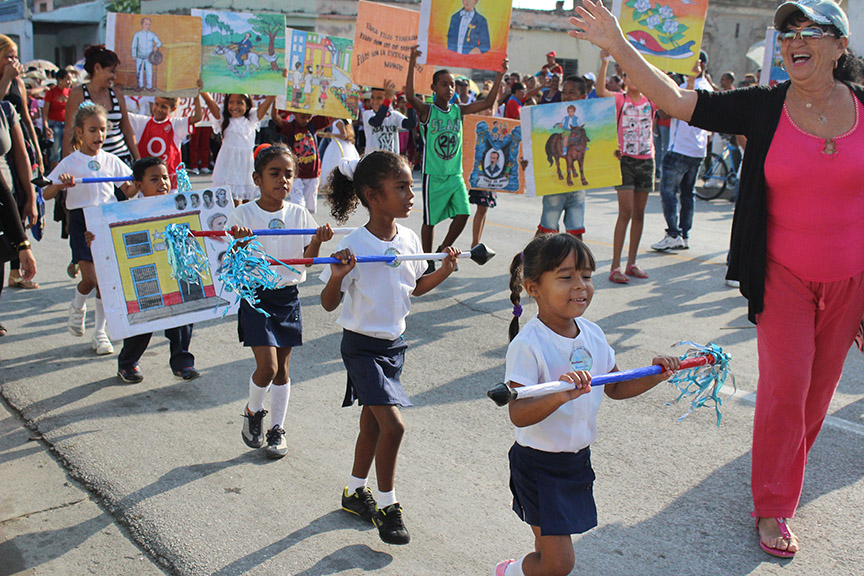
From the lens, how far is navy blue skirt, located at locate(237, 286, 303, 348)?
4.46 m

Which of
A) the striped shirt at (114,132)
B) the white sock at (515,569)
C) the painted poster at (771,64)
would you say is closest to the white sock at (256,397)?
the white sock at (515,569)

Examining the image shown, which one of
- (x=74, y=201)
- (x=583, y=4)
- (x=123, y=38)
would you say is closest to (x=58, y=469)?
(x=74, y=201)

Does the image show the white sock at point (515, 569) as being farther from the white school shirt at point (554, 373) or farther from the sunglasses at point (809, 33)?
the sunglasses at point (809, 33)

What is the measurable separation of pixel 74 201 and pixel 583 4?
14.4 ft

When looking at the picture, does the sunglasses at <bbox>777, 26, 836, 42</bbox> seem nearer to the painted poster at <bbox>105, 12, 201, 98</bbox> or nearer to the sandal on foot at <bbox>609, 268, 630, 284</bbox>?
the sandal on foot at <bbox>609, 268, 630, 284</bbox>

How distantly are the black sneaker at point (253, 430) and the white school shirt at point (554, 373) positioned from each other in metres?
2.06

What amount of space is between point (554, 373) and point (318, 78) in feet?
22.9

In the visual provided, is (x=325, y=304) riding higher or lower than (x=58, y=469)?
higher

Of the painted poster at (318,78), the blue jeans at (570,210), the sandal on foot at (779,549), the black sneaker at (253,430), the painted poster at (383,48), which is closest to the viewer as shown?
the sandal on foot at (779,549)

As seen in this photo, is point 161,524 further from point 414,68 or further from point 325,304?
point 414,68

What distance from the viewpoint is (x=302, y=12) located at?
104 feet

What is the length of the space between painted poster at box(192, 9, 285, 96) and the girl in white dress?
0.76 feet

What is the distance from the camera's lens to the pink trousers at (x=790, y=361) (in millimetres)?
3643

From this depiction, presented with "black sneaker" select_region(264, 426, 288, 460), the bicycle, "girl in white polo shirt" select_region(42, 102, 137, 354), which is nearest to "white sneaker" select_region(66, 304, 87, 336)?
"girl in white polo shirt" select_region(42, 102, 137, 354)
